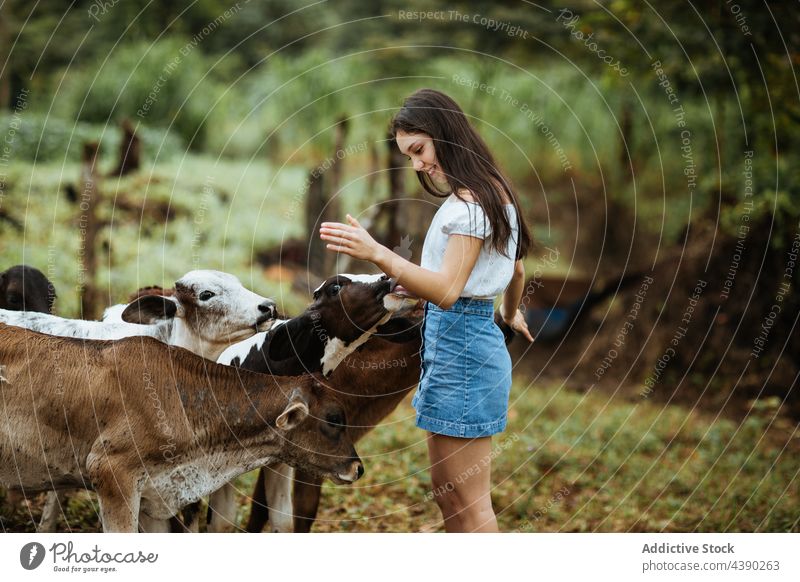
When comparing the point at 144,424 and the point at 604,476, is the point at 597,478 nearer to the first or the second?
the point at 604,476

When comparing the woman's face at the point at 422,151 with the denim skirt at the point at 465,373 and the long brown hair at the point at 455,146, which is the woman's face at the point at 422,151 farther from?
the denim skirt at the point at 465,373

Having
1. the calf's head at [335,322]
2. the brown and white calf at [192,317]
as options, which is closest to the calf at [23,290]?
the brown and white calf at [192,317]

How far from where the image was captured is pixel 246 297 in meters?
4.89

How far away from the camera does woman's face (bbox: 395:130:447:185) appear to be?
14.6 ft

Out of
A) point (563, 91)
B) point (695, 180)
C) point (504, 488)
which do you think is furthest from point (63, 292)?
point (563, 91)

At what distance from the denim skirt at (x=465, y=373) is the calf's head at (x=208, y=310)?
0.96 metres

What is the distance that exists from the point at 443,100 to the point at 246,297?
1459 mm

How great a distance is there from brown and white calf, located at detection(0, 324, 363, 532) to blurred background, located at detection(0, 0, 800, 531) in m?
1.22

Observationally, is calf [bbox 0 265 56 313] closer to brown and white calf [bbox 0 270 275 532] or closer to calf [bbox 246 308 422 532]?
brown and white calf [bbox 0 270 275 532]

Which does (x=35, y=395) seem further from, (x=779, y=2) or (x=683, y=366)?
(x=683, y=366)

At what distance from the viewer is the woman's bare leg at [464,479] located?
4.50 meters

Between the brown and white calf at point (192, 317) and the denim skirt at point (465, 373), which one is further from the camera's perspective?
the brown and white calf at point (192, 317)

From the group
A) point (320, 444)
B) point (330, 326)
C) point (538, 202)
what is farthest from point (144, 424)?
point (538, 202)

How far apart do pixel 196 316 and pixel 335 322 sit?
0.75 m
